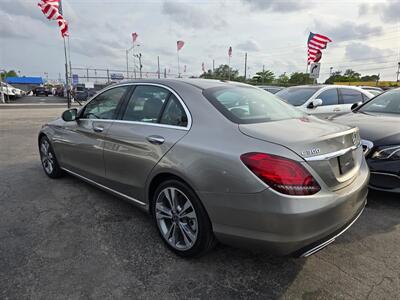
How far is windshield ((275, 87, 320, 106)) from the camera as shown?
24.0ft

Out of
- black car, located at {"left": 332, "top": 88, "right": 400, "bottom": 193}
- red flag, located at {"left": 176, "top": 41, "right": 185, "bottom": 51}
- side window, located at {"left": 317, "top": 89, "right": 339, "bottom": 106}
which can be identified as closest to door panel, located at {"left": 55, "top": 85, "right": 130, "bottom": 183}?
black car, located at {"left": 332, "top": 88, "right": 400, "bottom": 193}

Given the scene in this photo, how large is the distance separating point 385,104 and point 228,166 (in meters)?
4.16

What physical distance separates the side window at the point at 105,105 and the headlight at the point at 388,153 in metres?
3.07

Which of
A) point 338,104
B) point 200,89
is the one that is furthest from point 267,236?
point 338,104

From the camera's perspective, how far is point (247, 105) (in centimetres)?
275

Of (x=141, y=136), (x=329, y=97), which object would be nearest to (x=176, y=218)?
(x=141, y=136)

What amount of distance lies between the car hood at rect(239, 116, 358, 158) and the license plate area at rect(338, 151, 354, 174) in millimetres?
73

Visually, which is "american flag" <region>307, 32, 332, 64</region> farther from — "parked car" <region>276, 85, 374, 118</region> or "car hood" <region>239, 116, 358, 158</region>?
"car hood" <region>239, 116, 358, 158</region>

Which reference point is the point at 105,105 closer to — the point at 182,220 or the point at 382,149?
the point at 182,220

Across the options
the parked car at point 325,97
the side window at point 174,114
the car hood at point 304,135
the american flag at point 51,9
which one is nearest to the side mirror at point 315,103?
the parked car at point 325,97

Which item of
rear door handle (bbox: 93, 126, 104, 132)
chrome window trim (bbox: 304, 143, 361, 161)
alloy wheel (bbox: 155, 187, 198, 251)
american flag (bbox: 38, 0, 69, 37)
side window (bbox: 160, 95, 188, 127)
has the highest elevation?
american flag (bbox: 38, 0, 69, 37)

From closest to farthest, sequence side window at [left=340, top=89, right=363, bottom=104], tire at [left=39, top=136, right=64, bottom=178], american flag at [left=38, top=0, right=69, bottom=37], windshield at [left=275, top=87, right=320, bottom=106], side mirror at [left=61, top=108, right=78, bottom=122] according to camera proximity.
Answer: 1. side mirror at [left=61, top=108, right=78, bottom=122]
2. tire at [left=39, top=136, right=64, bottom=178]
3. windshield at [left=275, top=87, right=320, bottom=106]
4. side window at [left=340, top=89, right=363, bottom=104]
5. american flag at [left=38, top=0, right=69, bottom=37]

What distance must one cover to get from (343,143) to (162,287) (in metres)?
1.80

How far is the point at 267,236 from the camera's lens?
2020 mm
